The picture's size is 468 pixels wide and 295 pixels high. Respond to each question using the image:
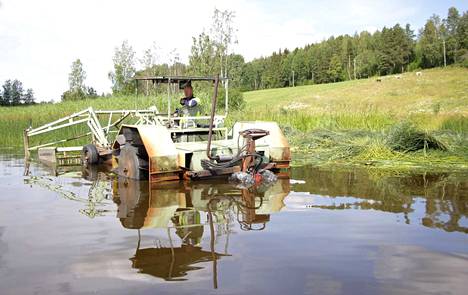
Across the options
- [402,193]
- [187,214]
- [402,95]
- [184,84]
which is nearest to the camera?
[187,214]

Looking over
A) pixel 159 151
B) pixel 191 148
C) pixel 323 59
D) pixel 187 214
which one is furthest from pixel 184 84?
pixel 323 59

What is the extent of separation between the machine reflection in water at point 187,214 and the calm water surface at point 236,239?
0.02m

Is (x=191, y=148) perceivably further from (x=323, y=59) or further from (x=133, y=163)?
(x=323, y=59)

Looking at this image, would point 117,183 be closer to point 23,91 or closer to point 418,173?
point 418,173

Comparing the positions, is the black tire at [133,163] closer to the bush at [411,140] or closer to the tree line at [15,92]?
the bush at [411,140]

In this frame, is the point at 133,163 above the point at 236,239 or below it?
above

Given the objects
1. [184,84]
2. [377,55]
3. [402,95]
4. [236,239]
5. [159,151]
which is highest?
[377,55]

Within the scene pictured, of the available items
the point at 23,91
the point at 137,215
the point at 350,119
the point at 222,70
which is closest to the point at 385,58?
the point at 23,91

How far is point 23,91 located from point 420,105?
177ft

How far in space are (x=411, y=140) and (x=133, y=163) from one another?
6035 mm

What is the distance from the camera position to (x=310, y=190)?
7.58 meters

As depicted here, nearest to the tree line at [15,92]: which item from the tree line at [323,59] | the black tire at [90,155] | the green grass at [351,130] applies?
the tree line at [323,59]

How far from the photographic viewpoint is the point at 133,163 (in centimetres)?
853

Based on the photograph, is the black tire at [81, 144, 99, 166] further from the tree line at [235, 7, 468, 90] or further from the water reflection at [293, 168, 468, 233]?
the tree line at [235, 7, 468, 90]
